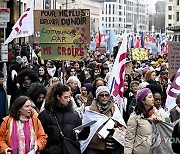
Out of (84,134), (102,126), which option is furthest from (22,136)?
(102,126)

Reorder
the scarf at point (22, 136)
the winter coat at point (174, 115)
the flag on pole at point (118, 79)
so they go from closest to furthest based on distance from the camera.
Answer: the scarf at point (22, 136)
the winter coat at point (174, 115)
the flag on pole at point (118, 79)

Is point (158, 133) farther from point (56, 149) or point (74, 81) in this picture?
point (74, 81)

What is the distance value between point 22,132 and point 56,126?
0.45 metres

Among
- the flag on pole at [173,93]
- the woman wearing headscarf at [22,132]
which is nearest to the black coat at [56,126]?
the woman wearing headscarf at [22,132]

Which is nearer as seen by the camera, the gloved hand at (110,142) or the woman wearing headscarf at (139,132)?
the woman wearing headscarf at (139,132)

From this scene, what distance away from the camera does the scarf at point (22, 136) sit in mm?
6652

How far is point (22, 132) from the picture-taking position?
667cm

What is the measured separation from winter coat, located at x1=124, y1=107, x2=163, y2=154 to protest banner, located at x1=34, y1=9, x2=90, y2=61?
460 cm

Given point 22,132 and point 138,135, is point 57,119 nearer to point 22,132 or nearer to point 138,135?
point 22,132

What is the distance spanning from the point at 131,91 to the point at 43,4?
1773 inches

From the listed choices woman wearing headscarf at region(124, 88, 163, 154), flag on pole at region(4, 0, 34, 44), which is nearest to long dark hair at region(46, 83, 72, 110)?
woman wearing headscarf at region(124, 88, 163, 154)

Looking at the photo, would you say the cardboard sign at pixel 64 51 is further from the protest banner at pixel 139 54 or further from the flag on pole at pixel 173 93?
the protest banner at pixel 139 54

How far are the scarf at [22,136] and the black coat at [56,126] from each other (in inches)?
11.1

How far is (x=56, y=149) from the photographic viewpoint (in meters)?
6.94
